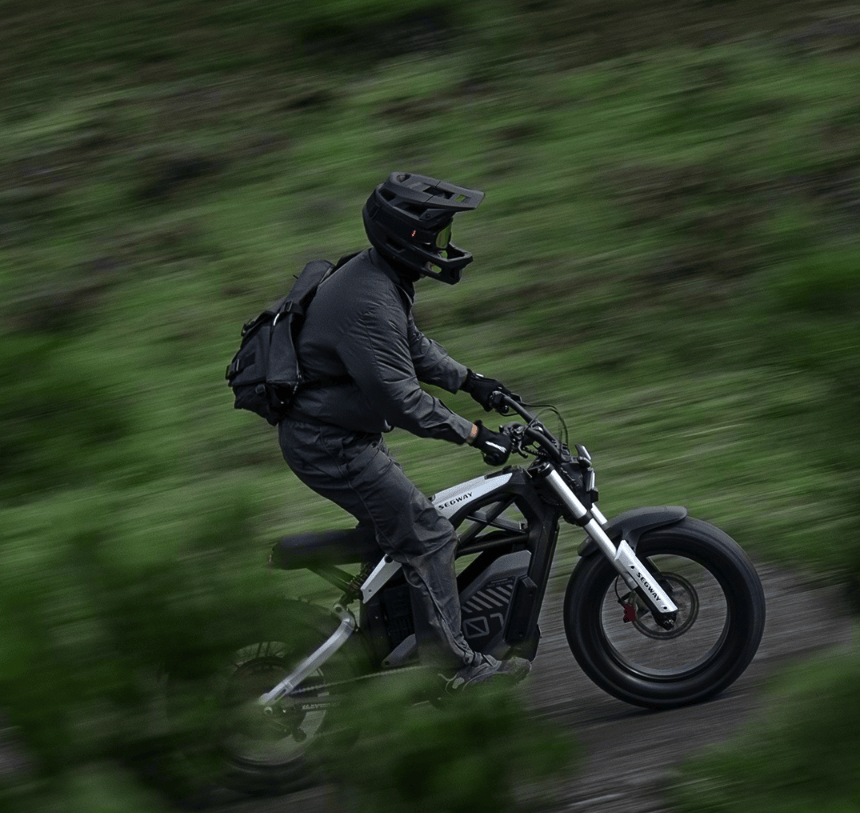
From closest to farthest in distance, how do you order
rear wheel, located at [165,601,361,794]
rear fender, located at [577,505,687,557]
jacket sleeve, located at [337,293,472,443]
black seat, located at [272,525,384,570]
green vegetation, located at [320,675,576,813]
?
green vegetation, located at [320,675,576,813]
rear wheel, located at [165,601,361,794]
black seat, located at [272,525,384,570]
jacket sleeve, located at [337,293,472,443]
rear fender, located at [577,505,687,557]

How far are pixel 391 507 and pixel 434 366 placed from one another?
1.94ft

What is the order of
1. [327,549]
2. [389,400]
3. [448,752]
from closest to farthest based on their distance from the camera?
[448,752]
[327,549]
[389,400]

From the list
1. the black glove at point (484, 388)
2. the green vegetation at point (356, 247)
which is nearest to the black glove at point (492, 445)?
the black glove at point (484, 388)

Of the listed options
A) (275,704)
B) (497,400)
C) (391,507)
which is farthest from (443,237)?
(275,704)

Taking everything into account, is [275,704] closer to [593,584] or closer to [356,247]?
[593,584]

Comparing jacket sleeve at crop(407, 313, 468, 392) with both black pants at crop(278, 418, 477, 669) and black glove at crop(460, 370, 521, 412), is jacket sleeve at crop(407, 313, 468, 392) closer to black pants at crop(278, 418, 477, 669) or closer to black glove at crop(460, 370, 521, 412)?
black glove at crop(460, 370, 521, 412)

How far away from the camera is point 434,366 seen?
4.41m

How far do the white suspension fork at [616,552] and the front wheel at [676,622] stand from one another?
7cm

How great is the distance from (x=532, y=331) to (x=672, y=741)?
4259 millimetres

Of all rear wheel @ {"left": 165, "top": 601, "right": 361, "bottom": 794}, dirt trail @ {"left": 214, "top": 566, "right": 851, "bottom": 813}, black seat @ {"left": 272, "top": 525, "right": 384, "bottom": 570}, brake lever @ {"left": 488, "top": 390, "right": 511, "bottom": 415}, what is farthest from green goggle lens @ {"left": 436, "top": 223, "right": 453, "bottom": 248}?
rear wheel @ {"left": 165, "top": 601, "right": 361, "bottom": 794}

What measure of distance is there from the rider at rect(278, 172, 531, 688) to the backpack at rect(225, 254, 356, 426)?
0.17 feet

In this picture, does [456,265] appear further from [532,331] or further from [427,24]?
[427,24]

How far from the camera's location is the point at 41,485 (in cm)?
167

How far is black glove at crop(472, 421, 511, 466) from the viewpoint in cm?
403
